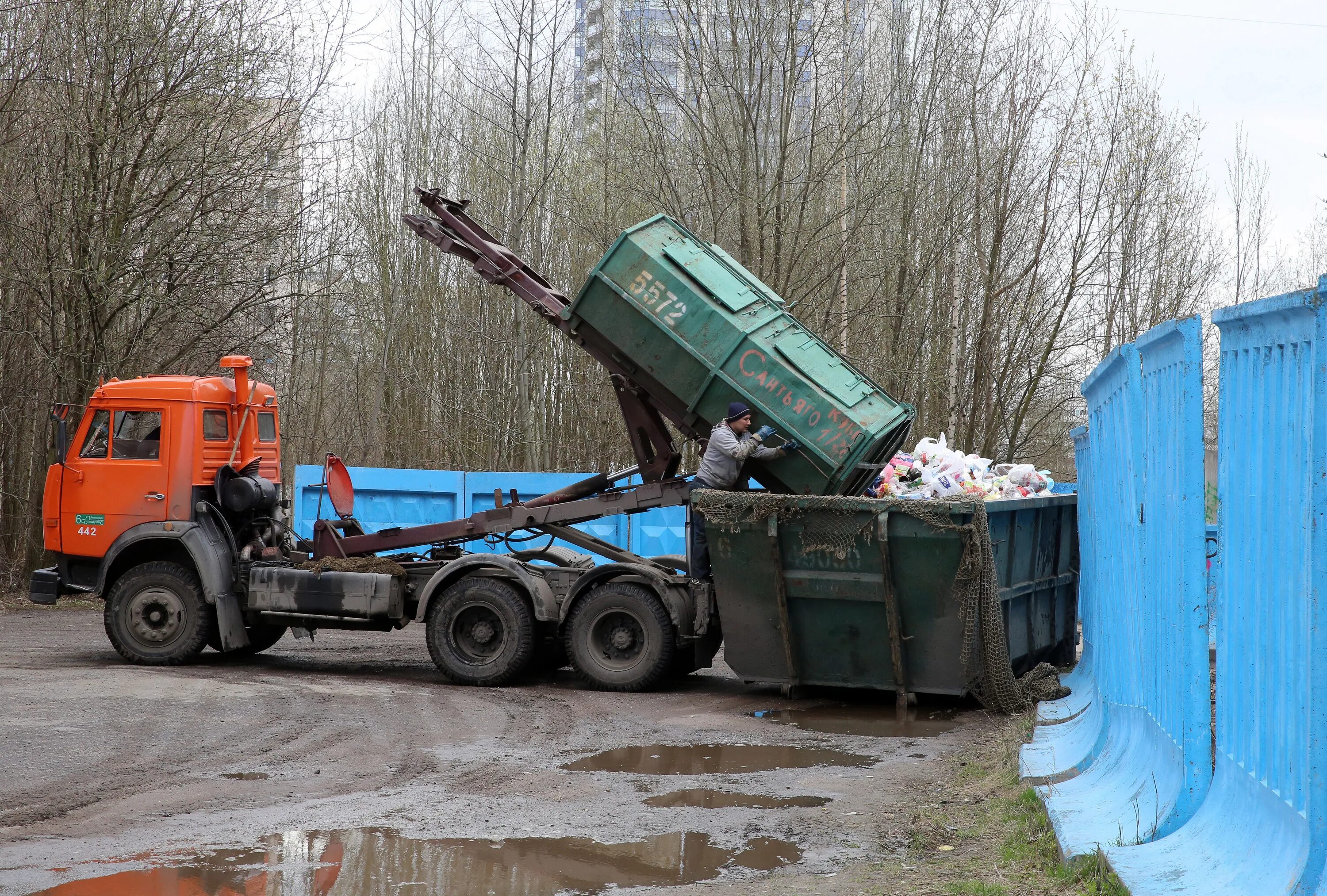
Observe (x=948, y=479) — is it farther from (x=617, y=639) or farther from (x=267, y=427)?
(x=267, y=427)

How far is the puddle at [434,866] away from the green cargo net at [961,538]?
3.52 meters

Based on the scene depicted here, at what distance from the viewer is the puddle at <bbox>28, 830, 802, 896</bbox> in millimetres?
4738

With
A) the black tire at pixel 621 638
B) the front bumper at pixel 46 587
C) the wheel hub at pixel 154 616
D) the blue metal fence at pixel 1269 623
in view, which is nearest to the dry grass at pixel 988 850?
the blue metal fence at pixel 1269 623

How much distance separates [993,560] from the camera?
8.55 meters

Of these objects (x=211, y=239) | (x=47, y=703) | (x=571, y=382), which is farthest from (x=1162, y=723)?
(x=571, y=382)

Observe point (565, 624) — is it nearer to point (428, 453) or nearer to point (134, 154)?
point (134, 154)

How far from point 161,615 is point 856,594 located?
6468 mm

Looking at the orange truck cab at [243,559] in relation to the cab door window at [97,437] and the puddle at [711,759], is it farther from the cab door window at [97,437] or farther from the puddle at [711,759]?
the puddle at [711,759]

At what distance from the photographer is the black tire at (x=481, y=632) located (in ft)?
33.7

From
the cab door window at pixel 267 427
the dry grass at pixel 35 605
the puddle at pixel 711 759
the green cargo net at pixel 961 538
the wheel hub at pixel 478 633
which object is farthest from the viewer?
A: the dry grass at pixel 35 605

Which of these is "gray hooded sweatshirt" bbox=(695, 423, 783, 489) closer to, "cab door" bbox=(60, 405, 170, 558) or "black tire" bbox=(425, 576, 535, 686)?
"black tire" bbox=(425, 576, 535, 686)

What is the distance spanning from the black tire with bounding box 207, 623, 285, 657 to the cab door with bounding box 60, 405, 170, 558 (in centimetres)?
134

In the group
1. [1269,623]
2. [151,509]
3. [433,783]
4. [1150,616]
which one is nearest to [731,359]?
[433,783]

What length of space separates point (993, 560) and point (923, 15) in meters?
16.2
